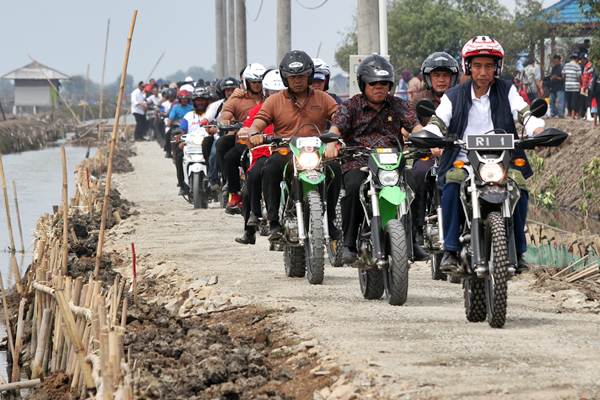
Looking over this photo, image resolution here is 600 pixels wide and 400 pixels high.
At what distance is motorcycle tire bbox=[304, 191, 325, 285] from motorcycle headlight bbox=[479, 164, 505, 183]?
2664 mm

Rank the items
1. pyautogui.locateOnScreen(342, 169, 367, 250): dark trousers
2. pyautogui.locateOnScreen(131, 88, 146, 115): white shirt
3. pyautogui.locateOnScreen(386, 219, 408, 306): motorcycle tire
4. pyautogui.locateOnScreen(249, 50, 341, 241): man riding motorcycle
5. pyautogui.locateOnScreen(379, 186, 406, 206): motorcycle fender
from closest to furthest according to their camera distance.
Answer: pyautogui.locateOnScreen(386, 219, 408, 306): motorcycle tire, pyautogui.locateOnScreen(379, 186, 406, 206): motorcycle fender, pyautogui.locateOnScreen(342, 169, 367, 250): dark trousers, pyautogui.locateOnScreen(249, 50, 341, 241): man riding motorcycle, pyautogui.locateOnScreen(131, 88, 146, 115): white shirt

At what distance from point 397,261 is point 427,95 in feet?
10.2

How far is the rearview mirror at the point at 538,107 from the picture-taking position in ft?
32.1

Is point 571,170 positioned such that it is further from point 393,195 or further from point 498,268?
point 498,268

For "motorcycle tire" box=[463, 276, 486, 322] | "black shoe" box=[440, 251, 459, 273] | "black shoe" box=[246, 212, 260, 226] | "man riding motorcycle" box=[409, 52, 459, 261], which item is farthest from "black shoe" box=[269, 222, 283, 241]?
"motorcycle tire" box=[463, 276, 486, 322]

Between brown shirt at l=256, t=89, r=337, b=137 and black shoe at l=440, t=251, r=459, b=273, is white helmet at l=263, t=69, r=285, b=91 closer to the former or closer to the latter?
brown shirt at l=256, t=89, r=337, b=137

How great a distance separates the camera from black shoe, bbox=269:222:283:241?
507 inches

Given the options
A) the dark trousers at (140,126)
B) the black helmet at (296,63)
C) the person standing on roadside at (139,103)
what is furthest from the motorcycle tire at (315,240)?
the dark trousers at (140,126)

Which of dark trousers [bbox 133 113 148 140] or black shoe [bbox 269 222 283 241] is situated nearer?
black shoe [bbox 269 222 283 241]

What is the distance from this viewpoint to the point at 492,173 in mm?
9539

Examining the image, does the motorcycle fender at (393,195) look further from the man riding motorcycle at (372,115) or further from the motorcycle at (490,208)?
the motorcycle at (490,208)

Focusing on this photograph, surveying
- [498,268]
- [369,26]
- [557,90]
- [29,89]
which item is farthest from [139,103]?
[29,89]

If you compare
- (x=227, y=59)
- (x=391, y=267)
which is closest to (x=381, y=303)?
(x=391, y=267)

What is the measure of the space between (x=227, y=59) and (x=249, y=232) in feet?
127
